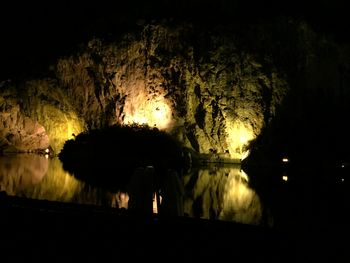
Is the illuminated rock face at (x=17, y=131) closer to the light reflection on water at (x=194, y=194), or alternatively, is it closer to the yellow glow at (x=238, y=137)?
the yellow glow at (x=238, y=137)

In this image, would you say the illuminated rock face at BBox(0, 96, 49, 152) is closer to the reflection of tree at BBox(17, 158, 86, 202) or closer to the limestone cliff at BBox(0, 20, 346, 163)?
the limestone cliff at BBox(0, 20, 346, 163)

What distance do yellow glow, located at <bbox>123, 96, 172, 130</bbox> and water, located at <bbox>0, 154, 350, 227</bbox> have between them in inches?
296

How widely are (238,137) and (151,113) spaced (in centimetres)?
482

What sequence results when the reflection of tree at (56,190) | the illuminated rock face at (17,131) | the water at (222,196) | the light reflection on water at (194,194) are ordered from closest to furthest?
the water at (222,196) < the light reflection on water at (194,194) < the reflection of tree at (56,190) < the illuminated rock face at (17,131)

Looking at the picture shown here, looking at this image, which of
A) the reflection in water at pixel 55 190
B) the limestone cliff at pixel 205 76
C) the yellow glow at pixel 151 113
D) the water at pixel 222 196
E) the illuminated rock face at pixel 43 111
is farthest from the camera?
the illuminated rock face at pixel 43 111

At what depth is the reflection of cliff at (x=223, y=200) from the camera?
7.41 metres

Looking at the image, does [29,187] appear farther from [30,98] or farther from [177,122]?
[30,98]

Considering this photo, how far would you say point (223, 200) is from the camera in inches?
361

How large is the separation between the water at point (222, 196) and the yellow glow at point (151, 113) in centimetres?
751

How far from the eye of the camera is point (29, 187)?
10914mm

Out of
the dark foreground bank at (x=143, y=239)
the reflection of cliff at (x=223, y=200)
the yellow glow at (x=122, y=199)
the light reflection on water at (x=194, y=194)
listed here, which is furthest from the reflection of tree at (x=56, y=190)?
the dark foreground bank at (x=143, y=239)

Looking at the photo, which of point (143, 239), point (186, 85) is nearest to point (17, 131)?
point (186, 85)

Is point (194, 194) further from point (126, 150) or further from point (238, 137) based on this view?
point (238, 137)

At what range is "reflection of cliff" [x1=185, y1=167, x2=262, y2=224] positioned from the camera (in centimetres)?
741
